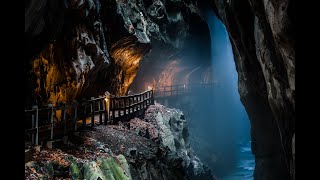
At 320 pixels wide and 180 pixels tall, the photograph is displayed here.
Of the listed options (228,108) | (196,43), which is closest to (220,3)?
(196,43)

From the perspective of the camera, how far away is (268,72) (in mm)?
12828

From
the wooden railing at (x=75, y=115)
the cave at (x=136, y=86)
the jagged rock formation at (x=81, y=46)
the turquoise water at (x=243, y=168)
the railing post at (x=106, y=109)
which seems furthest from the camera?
the turquoise water at (x=243, y=168)

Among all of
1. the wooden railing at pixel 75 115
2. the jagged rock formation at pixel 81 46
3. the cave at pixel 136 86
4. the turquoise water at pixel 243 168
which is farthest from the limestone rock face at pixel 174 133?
the turquoise water at pixel 243 168

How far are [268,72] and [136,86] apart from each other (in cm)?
2663

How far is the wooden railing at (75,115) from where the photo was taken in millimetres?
10539

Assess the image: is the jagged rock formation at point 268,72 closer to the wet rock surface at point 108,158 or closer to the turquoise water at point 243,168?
the wet rock surface at point 108,158

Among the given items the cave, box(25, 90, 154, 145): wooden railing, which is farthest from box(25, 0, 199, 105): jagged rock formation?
box(25, 90, 154, 145): wooden railing

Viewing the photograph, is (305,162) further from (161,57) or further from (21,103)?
(161,57)

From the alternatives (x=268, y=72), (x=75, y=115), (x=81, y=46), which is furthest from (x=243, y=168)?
(x=75, y=115)

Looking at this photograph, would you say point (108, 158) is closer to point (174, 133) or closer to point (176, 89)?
point (174, 133)

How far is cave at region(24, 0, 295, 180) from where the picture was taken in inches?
403

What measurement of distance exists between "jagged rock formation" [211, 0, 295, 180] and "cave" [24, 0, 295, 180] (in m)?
0.06

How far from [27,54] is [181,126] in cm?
2026

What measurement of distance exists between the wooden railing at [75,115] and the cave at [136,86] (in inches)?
2.6
